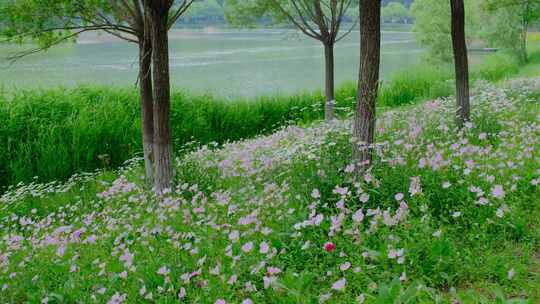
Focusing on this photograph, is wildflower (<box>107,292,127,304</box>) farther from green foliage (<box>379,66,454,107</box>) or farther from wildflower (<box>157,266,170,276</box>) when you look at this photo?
green foliage (<box>379,66,454,107</box>)

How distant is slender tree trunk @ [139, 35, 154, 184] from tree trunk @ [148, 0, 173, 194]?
72 centimetres

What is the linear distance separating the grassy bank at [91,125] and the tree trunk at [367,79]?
299 centimetres

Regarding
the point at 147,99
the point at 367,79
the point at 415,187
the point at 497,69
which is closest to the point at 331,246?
the point at 415,187

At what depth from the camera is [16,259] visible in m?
4.78

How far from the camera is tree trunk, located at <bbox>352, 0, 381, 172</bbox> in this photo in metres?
4.86

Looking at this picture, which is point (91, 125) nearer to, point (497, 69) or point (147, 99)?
point (147, 99)

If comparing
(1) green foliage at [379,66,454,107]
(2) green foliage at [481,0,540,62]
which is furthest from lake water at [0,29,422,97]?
(2) green foliage at [481,0,540,62]

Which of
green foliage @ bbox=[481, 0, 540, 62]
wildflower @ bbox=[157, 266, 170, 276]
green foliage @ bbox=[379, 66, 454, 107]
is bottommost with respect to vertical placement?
wildflower @ bbox=[157, 266, 170, 276]

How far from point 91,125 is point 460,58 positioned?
6.79 meters

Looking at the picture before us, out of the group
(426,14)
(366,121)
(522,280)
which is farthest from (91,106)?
(426,14)

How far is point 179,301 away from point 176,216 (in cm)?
147

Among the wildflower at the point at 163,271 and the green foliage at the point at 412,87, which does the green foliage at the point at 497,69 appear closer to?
the green foliage at the point at 412,87

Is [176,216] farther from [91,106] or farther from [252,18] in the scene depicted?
[252,18]

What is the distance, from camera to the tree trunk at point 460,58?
7492mm
